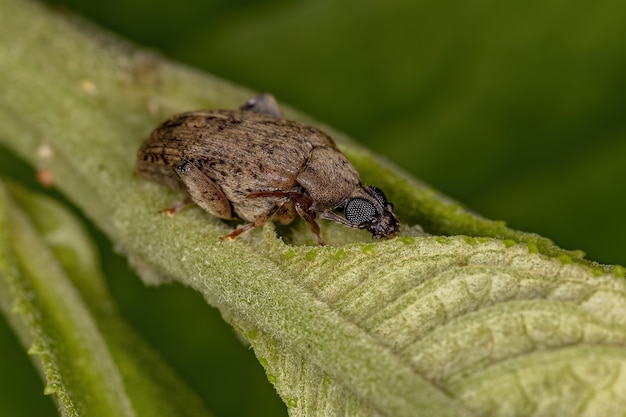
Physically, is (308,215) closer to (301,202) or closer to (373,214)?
(301,202)

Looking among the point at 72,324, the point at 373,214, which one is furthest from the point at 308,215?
the point at 72,324

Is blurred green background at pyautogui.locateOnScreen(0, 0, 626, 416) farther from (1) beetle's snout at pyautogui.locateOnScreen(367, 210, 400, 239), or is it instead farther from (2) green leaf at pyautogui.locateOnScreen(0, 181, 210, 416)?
(1) beetle's snout at pyautogui.locateOnScreen(367, 210, 400, 239)

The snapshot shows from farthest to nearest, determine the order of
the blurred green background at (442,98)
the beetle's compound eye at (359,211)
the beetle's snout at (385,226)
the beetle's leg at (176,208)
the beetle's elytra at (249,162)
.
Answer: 1. the blurred green background at (442,98)
2. the beetle's elytra at (249,162)
3. the beetle's leg at (176,208)
4. the beetle's compound eye at (359,211)
5. the beetle's snout at (385,226)

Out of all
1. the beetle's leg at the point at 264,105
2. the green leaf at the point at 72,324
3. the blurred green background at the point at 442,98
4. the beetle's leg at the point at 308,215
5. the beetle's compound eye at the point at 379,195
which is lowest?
the green leaf at the point at 72,324

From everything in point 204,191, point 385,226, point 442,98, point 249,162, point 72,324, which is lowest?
point 72,324

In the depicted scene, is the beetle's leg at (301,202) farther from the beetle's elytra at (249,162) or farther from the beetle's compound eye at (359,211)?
the beetle's compound eye at (359,211)

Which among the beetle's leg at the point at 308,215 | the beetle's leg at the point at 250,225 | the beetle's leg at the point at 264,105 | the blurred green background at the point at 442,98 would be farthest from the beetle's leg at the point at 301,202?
the blurred green background at the point at 442,98

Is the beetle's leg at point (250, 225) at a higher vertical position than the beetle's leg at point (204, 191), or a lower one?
lower

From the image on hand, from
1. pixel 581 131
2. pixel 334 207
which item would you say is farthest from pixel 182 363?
pixel 581 131
